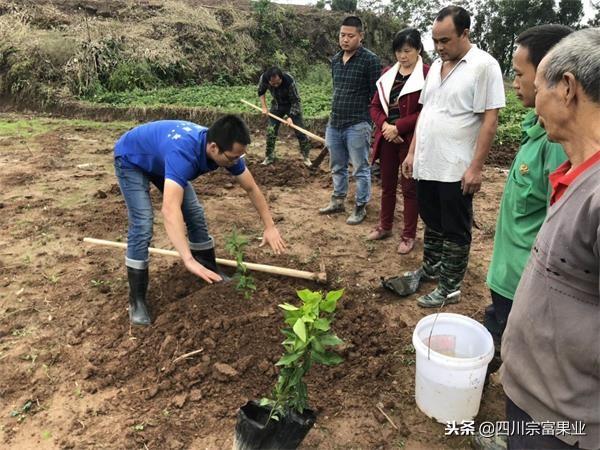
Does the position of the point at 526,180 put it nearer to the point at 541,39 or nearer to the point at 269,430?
the point at 541,39

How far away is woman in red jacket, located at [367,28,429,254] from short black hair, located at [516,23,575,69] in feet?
6.26

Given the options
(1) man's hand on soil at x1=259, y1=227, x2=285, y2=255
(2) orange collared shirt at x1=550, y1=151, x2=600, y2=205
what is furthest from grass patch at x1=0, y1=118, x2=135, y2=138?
(2) orange collared shirt at x1=550, y1=151, x2=600, y2=205

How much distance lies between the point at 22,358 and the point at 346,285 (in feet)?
7.56

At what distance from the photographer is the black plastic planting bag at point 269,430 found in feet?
6.24

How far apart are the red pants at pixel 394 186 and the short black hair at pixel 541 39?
2.10 meters

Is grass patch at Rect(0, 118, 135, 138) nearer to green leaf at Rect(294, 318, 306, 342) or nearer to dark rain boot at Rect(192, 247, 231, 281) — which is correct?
dark rain boot at Rect(192, 247, 231, 281)

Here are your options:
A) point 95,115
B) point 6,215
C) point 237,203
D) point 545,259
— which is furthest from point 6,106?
point 545,259

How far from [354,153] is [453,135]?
183 centimetres

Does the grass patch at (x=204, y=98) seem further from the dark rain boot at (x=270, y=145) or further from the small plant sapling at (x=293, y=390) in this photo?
the small plant sapling at (x=293, y=390)

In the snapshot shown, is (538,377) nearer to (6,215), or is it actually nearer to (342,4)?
(6,215)

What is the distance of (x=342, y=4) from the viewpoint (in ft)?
85.9

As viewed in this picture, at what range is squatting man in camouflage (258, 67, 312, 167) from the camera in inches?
282

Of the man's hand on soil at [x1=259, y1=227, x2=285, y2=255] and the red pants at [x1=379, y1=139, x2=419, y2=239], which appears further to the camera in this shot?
the red pants at [x1=379, y1=139, x2=419, y2=239]

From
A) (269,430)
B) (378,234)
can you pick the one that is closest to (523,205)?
(269,430)
